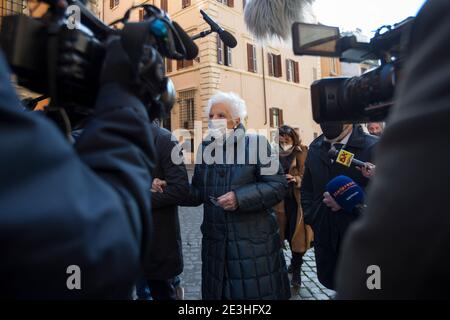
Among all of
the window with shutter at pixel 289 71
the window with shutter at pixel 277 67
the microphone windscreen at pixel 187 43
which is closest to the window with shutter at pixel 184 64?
the window with shutter at pixel 277 67

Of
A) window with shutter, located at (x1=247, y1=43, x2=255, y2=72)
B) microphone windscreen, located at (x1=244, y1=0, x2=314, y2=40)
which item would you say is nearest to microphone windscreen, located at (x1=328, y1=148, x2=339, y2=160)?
microphone windscreen, located at (x1=244, y1=0, x2=314, y2=40)

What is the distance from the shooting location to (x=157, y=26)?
0.94m

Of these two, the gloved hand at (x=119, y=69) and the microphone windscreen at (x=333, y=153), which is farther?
the microphone windscreen at (x=333, y=153)

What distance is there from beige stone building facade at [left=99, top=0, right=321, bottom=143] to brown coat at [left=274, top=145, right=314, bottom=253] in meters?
9.84

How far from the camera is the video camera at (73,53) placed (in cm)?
75

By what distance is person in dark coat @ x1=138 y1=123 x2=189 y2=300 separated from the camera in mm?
2521

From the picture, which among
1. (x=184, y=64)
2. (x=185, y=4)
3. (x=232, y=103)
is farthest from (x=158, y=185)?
(x=185, y=4)

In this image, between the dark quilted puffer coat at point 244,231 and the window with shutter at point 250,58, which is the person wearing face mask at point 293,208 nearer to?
the dark quilted puffer coat at point 244,231

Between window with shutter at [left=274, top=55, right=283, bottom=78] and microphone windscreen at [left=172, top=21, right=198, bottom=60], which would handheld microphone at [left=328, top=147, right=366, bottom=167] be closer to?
microphone windscreen at [left=172, top=21, right=198, bottom=60]

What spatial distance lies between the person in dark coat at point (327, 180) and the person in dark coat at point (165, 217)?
106 cm

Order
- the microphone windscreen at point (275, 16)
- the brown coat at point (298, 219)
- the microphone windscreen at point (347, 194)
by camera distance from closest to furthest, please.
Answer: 1. the microphone windscreen at point (275, 16)
2. the microphone windscreen at point (347, 194)
3. the brown coat at point (298, 219)

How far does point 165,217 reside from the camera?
2.59 meters

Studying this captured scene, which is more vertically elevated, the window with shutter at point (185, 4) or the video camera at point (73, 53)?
the window with shutter at point (185, 4)

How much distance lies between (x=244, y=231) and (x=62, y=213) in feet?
5.91
